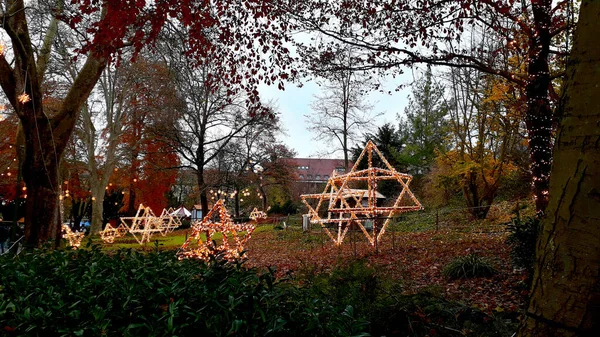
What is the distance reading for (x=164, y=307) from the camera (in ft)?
7.29

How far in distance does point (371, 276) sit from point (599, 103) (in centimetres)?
293

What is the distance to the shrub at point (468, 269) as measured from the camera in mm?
6828

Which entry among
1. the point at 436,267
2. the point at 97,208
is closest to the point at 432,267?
the point at 436,267

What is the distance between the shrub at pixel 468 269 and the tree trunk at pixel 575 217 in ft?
18.0

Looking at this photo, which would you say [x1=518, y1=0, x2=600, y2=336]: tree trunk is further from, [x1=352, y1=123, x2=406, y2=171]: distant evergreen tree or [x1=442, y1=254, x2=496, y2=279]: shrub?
[x1=352, y1=123, x2=406, y2=171]: distant evergreen tree

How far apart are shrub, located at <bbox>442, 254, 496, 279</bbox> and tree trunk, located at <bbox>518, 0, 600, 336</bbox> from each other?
550 centimetres

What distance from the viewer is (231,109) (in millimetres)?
24312

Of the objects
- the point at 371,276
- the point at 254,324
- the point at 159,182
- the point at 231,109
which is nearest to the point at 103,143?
the point at 159,182

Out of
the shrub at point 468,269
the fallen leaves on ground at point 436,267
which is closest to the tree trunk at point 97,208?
the fallen leaves on ground at point 436,267

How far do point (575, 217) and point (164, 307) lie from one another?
206 centimetres

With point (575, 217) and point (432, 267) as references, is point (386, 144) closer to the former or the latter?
point (432, 267)

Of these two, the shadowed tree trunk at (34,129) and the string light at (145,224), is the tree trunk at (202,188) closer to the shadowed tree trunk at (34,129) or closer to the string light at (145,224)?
the string light at (145,224)

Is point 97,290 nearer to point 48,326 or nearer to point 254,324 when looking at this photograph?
point 48,326

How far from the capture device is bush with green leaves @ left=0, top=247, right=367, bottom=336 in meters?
1.78
